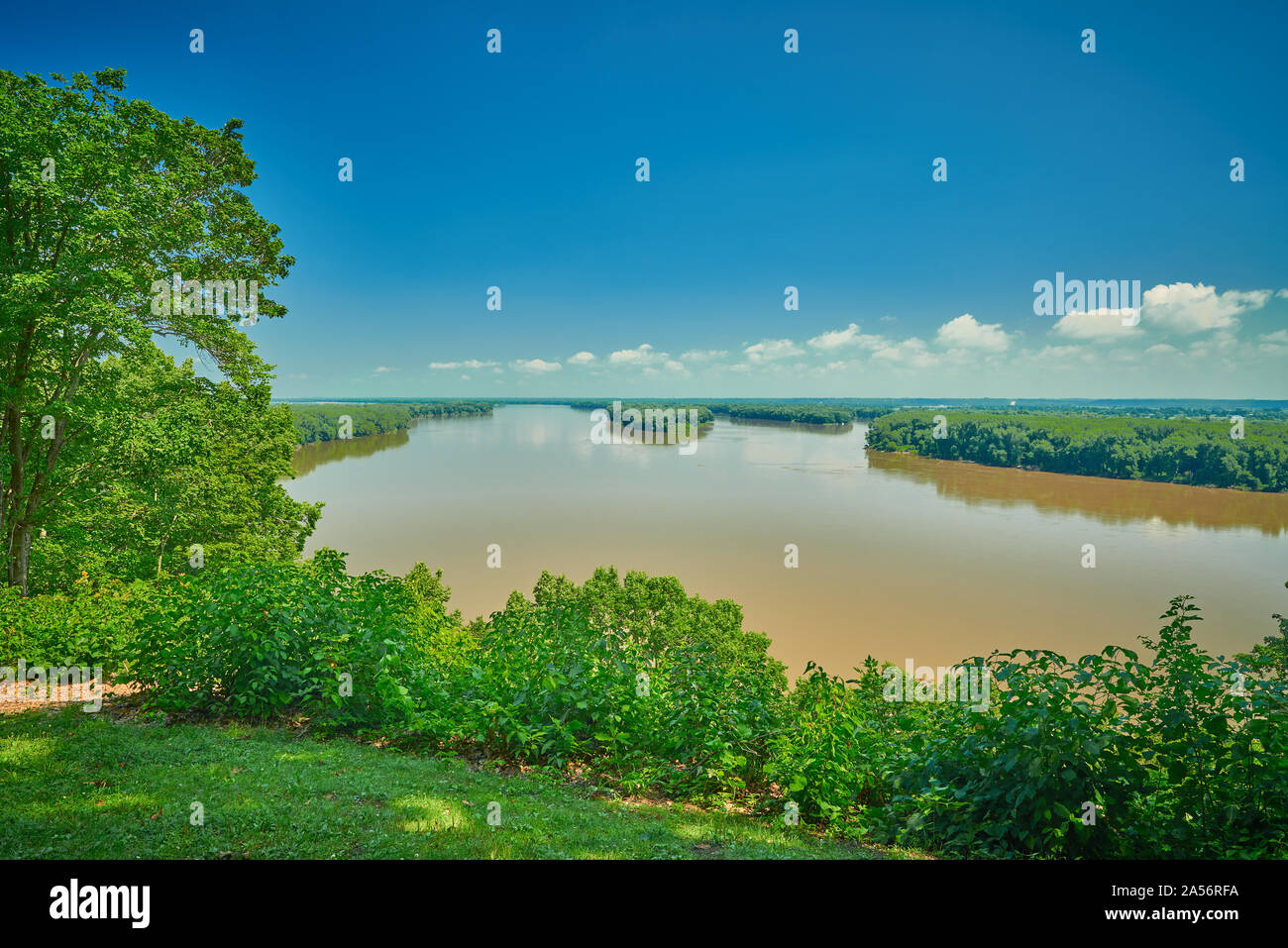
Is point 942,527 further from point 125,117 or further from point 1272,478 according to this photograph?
point 125,117

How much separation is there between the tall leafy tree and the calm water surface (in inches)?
694

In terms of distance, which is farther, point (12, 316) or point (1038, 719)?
point (12, 316)

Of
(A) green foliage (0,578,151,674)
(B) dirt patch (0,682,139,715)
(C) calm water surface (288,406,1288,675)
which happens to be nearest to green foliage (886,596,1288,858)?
(B) dirt patch (0,682,139,715)

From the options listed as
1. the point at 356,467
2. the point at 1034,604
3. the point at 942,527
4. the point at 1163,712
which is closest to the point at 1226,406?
the point at 942,527

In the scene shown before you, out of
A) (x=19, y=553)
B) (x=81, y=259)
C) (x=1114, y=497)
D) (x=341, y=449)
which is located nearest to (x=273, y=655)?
(x=81, y=259)

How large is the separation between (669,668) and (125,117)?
1449 centimetres

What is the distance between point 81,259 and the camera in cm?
1063

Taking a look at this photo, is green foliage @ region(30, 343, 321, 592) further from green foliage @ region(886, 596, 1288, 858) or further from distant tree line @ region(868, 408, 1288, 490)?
distant tree line @ region(868, 408, 1288, 490)

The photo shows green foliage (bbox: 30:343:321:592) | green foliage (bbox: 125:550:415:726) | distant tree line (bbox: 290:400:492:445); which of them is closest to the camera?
green foliage (bbox: 125:550:415:726)

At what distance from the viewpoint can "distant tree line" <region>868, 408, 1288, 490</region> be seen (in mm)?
60875

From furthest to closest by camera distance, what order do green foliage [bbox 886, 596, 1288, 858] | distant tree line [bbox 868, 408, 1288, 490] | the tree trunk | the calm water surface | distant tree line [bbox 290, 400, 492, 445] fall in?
distant tree line [bbox 290, 400, 492, 445] → distant tree line [bbox 868, 408, 1288, 490] → the calm water surface → the tree trunk → green foliage [bbox 886, 596, 1288, 858]

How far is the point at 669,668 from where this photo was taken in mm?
5742

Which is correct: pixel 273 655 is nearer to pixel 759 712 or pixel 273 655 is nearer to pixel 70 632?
pixel 70 632

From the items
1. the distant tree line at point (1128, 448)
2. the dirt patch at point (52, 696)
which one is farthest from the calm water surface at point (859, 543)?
the dirt patch at point (52, 696)
